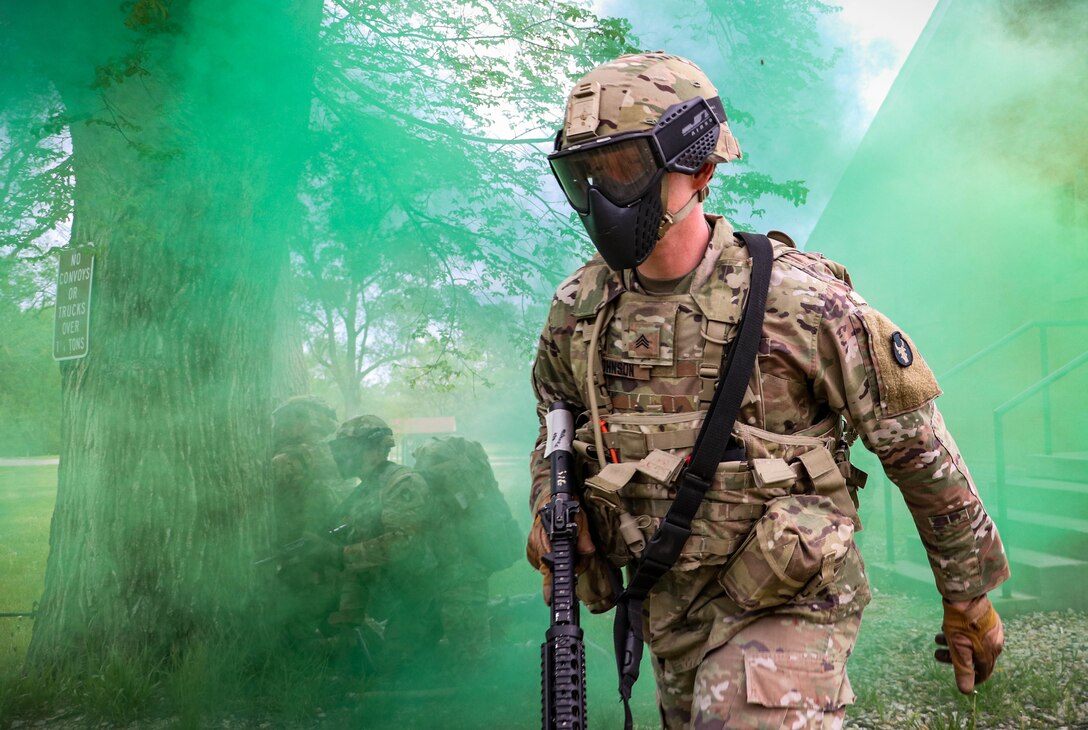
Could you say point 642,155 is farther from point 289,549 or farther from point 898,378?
point 289,549

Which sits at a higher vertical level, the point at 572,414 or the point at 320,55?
the point at 320,55

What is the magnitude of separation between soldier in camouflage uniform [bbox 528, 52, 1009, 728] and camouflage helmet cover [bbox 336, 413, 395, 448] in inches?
108

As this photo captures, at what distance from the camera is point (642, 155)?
1.93 m

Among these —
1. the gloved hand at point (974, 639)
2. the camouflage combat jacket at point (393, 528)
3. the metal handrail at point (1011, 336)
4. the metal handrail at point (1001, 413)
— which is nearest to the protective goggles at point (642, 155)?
the gloved hand at point (974, 639)

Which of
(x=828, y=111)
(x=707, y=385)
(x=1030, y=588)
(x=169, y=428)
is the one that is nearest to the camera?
(x=707, y=385)

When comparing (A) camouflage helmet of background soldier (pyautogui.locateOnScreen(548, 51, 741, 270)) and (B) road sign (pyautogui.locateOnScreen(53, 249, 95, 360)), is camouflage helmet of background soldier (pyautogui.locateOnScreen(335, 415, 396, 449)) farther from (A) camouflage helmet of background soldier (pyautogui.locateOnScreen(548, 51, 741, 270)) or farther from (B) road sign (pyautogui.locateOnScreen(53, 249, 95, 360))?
(A) camouflage helmet of background soldier (pyautogui.locateOnScreen(548, 51, 741, 270))

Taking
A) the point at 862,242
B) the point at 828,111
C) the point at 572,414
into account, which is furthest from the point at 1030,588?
the point at 572,414

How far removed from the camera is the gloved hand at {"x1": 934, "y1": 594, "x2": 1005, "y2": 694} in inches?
76.4

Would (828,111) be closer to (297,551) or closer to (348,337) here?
(348,337)

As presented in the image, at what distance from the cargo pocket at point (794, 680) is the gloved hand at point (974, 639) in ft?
1.07

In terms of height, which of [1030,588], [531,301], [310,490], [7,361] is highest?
[531,301]

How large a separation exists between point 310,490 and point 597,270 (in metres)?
3.10

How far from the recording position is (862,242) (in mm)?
5695

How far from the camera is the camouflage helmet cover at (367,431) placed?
4664mm
